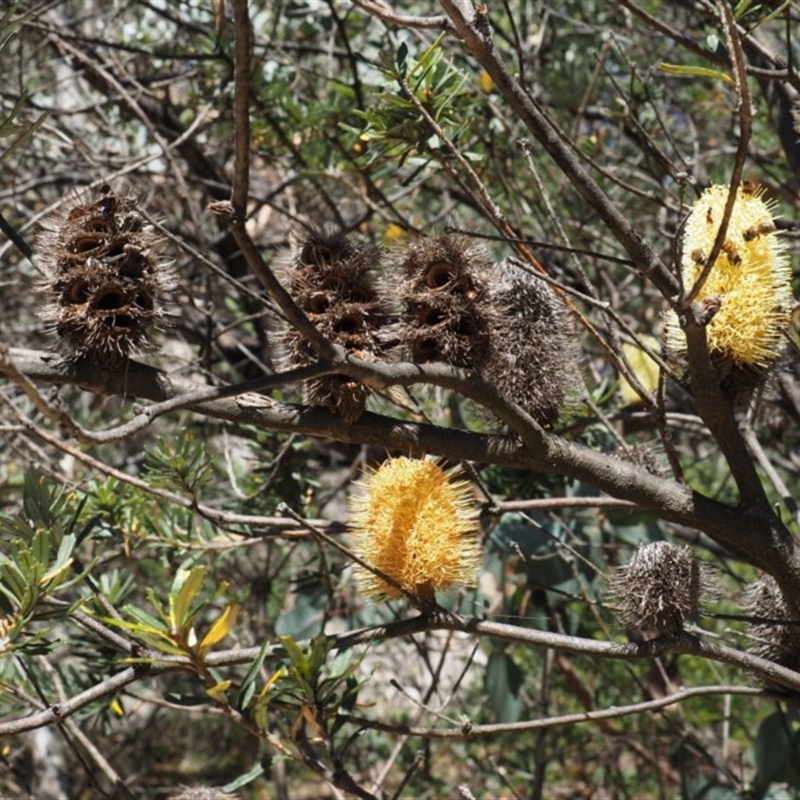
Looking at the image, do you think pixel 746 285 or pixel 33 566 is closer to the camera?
pixel 33 566

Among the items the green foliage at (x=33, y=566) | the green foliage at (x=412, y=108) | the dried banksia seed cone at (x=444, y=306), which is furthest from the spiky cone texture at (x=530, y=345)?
the green foliage at (x=33, y=566)

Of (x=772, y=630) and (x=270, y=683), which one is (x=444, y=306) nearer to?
(x=270, y=683)

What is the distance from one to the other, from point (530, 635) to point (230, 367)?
1911 millimetres

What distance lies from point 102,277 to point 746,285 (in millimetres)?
726

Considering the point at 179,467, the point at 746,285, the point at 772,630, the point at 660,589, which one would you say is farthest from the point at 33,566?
the point at 772,630

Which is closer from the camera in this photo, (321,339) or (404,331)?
(321,339)

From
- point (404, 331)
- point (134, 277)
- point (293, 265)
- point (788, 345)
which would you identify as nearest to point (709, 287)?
point (788, 345)

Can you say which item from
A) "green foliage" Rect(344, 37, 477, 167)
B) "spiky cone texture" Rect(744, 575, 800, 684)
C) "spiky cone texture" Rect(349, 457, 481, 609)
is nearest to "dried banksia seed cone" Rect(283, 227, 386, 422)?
"spiky cone texture" Rect(349, 457, 481, 609)

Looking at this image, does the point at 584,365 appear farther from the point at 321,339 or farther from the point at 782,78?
the point at 321,339

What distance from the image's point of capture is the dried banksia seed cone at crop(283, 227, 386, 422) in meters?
1.26

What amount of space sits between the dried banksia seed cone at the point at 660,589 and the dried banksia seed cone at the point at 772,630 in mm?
156

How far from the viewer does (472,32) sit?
3.61ft

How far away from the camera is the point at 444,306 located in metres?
1.30

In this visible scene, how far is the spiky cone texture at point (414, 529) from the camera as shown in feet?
4.45
